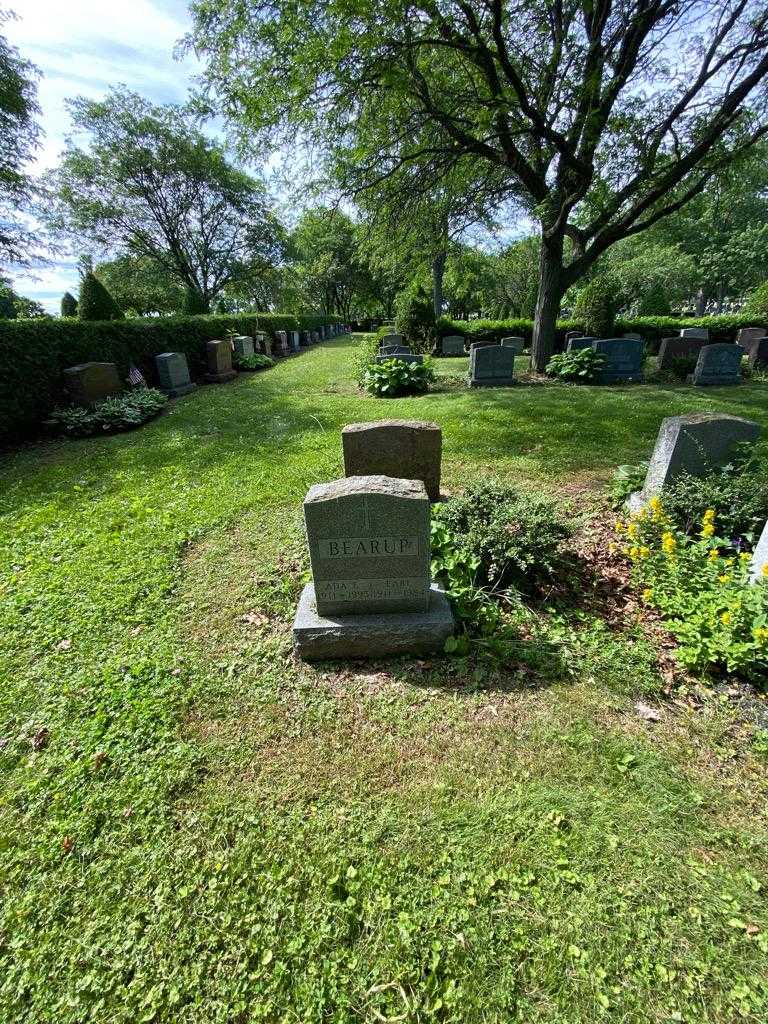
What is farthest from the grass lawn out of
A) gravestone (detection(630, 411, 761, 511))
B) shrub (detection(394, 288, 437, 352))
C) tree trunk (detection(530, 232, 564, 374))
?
shrub (detection(394, 288, 437, 352))

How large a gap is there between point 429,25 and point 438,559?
35.2ft

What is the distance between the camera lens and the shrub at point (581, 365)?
11141mm

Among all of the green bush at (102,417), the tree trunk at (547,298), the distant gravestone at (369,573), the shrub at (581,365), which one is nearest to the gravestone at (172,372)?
the green bush at (102,417)

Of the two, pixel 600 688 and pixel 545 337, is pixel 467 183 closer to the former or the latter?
pixel 545 337

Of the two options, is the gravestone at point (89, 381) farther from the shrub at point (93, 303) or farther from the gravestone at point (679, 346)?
the gravestone at point (679, 346)

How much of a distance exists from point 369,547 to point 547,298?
11.9 metres

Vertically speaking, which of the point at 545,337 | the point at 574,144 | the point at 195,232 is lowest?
the point at 545,337

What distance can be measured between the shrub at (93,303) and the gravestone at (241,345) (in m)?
4.13

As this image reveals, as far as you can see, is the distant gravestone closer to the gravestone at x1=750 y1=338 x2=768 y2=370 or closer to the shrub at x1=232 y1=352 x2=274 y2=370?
the shrub at x1=232 y1=352 x2=274 y2=370

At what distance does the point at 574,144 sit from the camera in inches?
368

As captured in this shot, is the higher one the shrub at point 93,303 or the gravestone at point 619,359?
the shrub at point 93,303

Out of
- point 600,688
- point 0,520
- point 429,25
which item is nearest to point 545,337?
point 429,25

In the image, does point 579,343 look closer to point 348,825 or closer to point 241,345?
point 241,345

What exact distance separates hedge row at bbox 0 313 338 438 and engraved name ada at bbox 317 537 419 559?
27.3 feet
